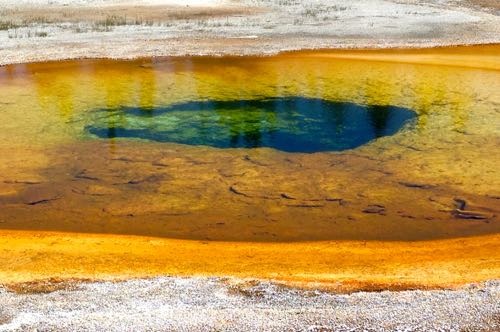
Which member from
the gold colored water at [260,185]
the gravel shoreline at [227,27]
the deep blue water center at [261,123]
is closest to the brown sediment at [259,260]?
the gold colored water at [260,185]

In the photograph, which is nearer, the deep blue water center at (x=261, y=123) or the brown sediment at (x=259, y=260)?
the brown sediment at (x=259, y=260)

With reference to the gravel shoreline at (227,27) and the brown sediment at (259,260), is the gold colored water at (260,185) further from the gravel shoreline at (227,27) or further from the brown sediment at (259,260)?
the gravel shoreline at (227,27)

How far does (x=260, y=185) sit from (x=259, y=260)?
1.78 metres

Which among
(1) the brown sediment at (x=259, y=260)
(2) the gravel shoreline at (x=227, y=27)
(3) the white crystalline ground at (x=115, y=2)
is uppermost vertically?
(3) the white crystalline ground at (x=115, y=2)

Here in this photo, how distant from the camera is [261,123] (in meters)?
9.12

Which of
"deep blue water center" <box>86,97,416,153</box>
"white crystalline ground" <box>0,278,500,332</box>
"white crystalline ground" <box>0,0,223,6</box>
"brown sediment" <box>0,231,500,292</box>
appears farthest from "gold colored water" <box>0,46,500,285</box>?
"white crystalline ground" <box>0,0,223,6</box>

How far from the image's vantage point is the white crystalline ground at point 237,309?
382cm

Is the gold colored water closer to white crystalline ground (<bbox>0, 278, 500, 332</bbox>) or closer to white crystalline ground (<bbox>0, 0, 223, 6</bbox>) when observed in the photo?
Answer: white crystalline ground (<bbox>0, 278, 500, 332</bbox>)

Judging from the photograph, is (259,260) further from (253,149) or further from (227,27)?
(227,27)

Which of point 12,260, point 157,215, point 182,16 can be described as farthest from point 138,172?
point 182,16

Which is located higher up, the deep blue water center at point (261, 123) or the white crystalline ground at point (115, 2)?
the white crystalline ground at point (115, 2)

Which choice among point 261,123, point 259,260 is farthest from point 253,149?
point 259,260

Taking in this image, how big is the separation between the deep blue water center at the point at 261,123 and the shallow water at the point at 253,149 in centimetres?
3

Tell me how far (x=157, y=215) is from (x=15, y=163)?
2391mm
